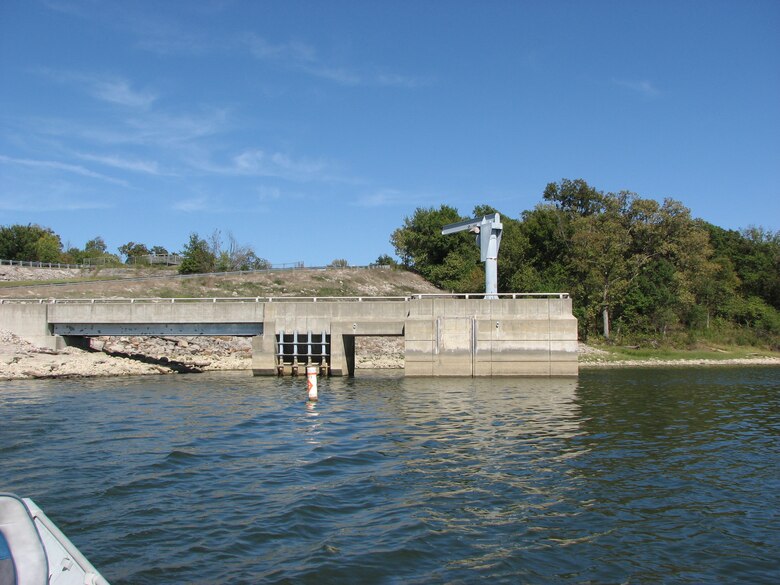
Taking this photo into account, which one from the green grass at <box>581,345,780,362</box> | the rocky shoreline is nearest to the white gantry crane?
the rocky shoreline

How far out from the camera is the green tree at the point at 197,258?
93500mm

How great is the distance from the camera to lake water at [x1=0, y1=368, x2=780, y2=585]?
10094 mm

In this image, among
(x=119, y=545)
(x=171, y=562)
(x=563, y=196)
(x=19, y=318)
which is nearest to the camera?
(x=171, y=562)

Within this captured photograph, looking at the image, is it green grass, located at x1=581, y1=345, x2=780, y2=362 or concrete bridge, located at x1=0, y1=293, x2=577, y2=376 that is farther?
green grass, located at x1=581, y1=345, x2=780, y2=362

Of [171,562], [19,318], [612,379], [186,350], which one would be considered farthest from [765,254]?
[171,562]

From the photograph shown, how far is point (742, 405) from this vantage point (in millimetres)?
28781

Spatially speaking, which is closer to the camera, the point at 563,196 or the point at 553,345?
the point at 553,345

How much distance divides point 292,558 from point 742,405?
1008 inches

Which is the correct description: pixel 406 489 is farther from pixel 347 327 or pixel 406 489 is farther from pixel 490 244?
pixel 490 244

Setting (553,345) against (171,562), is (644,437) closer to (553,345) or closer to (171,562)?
(171,562)

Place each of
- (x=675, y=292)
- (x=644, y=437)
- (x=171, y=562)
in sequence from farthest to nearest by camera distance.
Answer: (x=675, y=292) < (x=644, y=437) < (x=171, y=562)

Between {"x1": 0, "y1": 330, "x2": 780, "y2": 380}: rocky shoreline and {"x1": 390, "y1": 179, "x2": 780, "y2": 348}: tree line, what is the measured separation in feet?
27.5

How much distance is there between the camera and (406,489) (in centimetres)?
1422

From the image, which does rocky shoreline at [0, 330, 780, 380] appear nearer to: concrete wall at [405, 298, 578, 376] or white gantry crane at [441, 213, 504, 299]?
concrete wall at [405, 298, 578, 376]
